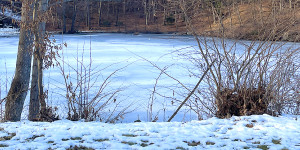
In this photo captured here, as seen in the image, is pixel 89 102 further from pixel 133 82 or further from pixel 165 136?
pixel 133 82

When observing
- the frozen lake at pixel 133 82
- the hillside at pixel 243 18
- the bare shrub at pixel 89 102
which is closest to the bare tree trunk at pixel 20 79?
the frozen lake at pixel 133 82

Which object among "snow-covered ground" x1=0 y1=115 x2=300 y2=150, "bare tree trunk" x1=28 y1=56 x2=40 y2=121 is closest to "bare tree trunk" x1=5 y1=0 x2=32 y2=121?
"bare tree trunk" x1=28 y1=56 x2=40 y2=121

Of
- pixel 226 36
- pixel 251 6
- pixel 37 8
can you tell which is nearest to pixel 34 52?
pixel 37 8

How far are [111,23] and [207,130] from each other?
5106cm

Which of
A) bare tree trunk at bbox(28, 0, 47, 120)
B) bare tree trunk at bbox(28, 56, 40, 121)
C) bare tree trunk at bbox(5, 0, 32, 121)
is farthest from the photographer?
bare tree trunk at bbox(28, 56, 40, 121)

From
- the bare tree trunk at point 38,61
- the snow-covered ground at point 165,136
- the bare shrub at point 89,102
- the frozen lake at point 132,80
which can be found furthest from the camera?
the frozen lake at point 132,80

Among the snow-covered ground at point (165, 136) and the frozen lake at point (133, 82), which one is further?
the frozen lake at point (133, 82)

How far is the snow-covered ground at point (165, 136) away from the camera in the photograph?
15.8ft

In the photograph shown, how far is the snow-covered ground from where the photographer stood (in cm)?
481

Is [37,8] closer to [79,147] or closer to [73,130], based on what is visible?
[73,130]

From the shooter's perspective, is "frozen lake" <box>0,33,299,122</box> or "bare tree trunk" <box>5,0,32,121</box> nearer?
"bare tree trunk" <box>5,0,32,121</box>

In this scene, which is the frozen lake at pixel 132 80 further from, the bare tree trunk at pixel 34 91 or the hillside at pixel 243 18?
the hillside at pixel 243 18

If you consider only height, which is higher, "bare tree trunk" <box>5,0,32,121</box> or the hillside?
the hillside

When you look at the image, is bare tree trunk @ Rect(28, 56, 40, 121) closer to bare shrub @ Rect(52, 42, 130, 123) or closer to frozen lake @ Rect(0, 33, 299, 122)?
frozen lake @ Rect(0, 33, 299, 122)
